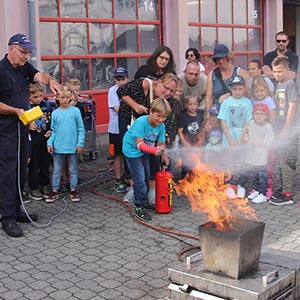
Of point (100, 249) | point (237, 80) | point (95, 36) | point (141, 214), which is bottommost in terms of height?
point (100, 249)

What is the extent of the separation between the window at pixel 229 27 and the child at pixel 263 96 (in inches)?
274

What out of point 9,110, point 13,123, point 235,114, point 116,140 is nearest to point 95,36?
point 116,140

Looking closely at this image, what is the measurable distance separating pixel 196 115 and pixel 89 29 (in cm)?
486

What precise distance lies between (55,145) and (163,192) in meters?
1.63

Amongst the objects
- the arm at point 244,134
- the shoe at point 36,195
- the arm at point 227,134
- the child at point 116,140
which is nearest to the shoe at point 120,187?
the child at point 116,140

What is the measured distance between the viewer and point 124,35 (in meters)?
12.5

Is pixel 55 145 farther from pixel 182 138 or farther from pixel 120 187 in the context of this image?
pixel 182 138

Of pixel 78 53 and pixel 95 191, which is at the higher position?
pixel 78 53

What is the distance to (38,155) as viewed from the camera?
7543 millimetres

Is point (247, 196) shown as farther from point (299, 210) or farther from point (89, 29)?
point (89, 29)

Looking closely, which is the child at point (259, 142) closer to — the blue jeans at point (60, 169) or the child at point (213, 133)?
the child at point (213, 133)

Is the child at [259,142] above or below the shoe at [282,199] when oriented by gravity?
above

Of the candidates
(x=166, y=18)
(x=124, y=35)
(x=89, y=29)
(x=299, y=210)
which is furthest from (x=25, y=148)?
(x=166, y=18)

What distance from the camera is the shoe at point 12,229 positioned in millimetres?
5953
